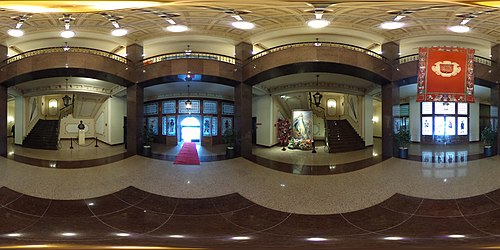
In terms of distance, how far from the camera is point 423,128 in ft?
4.27

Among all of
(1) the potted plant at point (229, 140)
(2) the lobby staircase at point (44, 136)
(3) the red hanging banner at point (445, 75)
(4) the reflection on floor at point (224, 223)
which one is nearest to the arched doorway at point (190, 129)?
(1) the potted plant at point (229, 140)

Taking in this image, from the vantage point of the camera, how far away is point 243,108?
1.07 m

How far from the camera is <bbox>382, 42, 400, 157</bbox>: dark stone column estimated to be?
121 cm

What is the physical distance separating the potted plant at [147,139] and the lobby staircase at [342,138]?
0.89 metres

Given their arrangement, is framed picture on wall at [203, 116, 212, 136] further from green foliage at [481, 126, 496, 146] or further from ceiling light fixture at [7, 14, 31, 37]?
green foliage at [481, 126, 496, 146]

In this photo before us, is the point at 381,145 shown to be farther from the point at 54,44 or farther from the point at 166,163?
the point at 54,44

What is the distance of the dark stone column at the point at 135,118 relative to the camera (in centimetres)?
102

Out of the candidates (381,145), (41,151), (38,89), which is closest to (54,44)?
(38,89)

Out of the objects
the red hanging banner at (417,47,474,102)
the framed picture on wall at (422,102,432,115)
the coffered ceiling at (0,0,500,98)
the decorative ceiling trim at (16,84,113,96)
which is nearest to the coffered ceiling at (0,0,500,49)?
the coffered ceiling at (0,0,500,98)

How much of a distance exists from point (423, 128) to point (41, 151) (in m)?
1.98

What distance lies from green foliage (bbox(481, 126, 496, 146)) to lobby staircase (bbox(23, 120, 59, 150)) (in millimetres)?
2182

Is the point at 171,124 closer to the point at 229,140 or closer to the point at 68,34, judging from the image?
the point at 229,140

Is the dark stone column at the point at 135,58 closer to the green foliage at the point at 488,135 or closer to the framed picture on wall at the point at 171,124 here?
the framed picture on wall at the point at 171,124

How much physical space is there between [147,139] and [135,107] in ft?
A: 0.50
